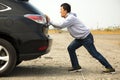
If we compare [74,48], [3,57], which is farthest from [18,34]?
[74,48]

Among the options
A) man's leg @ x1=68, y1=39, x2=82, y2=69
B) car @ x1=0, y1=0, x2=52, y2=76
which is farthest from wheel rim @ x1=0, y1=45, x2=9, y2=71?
man's leg @ x1=68, y1=39, x2=82, y2=69

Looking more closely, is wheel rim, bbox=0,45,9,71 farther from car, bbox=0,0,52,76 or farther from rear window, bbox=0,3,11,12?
rear window, bbox=0,3,11,12

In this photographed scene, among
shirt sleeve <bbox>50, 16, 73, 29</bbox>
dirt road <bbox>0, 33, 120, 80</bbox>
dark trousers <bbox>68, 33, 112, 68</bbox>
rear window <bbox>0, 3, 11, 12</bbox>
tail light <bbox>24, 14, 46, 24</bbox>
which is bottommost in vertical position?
dirt road <bbox>0, 33, 120, 80</bbox>

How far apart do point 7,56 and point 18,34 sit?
1.68 feet

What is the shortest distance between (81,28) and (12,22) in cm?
172

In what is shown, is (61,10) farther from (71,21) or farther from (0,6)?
(0,6)

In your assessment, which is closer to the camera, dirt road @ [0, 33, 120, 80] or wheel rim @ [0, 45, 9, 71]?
wheel rim @ [0, 45, 9, 71]

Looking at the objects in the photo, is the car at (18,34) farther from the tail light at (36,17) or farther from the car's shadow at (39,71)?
the car's shadow at (39,71)

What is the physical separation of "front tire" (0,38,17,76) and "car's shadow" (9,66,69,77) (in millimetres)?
433

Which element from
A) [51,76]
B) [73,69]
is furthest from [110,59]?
[51,76]

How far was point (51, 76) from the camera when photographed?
36.0 feet

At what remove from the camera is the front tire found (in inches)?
420

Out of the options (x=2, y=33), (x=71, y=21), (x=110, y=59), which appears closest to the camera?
(x=2, y=33)

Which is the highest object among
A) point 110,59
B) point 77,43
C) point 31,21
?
point 31,21
